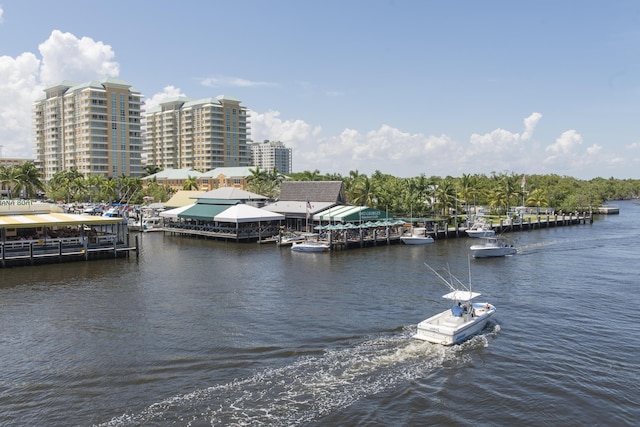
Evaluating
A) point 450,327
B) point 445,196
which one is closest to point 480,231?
point 445,196

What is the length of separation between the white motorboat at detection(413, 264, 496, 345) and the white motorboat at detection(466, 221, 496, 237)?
50846 millimetres

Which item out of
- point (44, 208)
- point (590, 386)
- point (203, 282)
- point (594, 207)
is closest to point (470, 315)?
point (590, 386)

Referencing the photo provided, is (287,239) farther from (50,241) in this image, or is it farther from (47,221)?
(47,221)

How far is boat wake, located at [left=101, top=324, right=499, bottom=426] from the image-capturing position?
21594mm

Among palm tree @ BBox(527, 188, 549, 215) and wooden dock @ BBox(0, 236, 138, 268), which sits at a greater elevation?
palm tree @ BBox(527, 188, 549, 215)

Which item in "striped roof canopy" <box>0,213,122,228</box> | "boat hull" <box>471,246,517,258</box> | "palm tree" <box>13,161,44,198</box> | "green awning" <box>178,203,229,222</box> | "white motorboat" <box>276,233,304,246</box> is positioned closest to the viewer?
"striped roof canopy" <box>0,213,122,228</box>

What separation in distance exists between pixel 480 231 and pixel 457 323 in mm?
55757

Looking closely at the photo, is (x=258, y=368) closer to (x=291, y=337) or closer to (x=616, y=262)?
(x=291, y=337)

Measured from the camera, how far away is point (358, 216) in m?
79.5

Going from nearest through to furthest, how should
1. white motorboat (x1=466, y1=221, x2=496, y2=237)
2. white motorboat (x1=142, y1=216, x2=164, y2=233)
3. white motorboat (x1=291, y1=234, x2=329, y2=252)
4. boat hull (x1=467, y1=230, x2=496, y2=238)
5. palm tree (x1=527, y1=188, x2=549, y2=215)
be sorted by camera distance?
white motorboat (x1=291, y1=234, x2=329, y2=252)
boat hull (x1=467, y1=230, x2=496, y2=238)
white motorboat (x1=466, y1=221, x2=496, y2=237)
white motorboat (x1=142, y1=216, x2=164, y2=233)
palm tree (x1=527, y1=188, x2=549, y2=215)

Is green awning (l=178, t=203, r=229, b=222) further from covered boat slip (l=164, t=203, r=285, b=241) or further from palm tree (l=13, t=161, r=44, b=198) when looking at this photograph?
palm tree (l=13, t=161, r=44, b=198)

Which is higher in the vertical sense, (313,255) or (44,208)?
(44,208)

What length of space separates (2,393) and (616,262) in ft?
196

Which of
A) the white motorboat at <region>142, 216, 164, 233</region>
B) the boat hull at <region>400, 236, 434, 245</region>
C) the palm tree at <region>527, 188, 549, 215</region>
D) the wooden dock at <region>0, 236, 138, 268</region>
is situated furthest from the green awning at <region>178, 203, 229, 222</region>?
the palm tree at <region>527, 188, 549, 215</region>
